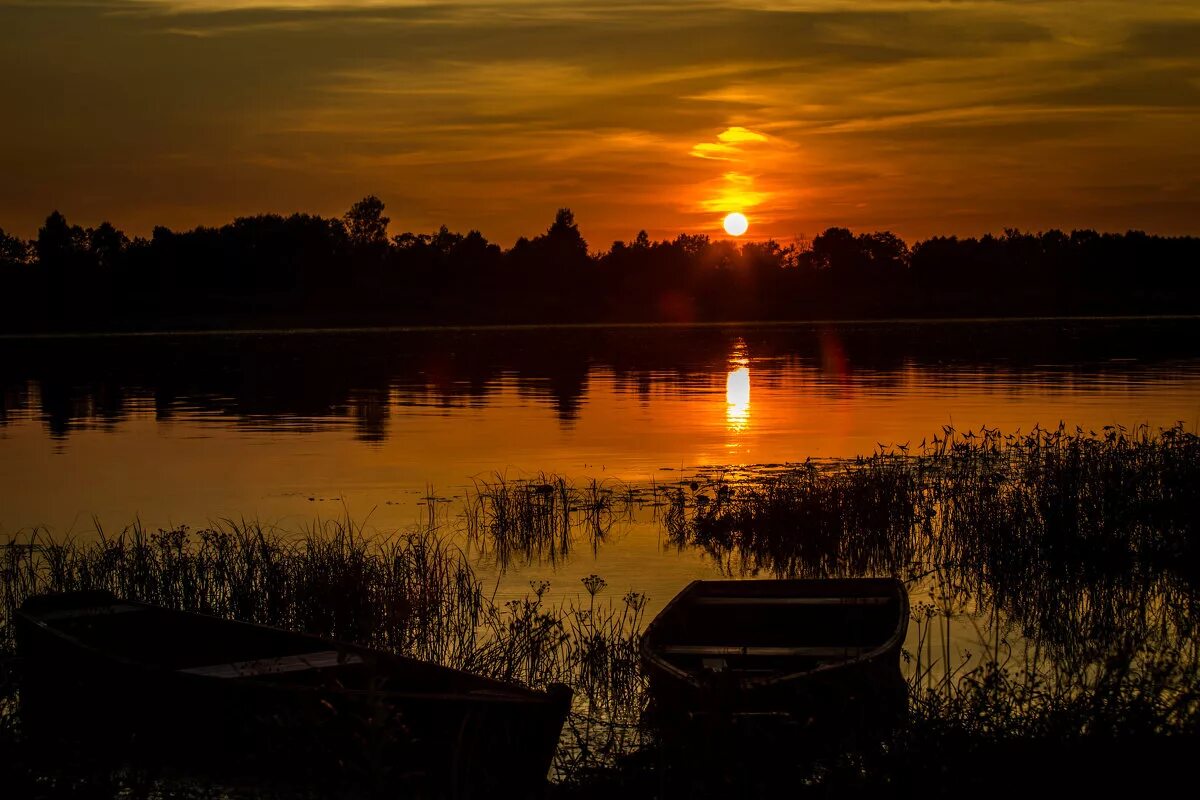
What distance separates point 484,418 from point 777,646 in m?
31.5

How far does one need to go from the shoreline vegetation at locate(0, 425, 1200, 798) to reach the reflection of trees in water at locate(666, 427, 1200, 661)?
0.16 feet

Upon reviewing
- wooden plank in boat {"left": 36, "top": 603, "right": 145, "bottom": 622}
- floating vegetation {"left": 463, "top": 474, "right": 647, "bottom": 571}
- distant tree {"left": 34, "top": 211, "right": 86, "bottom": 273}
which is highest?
distant tree {"left": 34, "top": 211, "right": 86, "bottom": 273}

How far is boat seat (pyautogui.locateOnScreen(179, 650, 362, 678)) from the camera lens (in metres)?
10.8

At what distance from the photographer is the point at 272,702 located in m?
10.1

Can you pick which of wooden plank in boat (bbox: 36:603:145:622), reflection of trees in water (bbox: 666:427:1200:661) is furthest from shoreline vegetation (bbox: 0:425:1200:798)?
wooden plank in boat (bbox: 36:603:145:622)

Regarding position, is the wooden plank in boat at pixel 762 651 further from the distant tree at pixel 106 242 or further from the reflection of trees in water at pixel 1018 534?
the distant tree at pixel 106 242

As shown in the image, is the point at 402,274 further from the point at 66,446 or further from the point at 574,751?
the point at 574,751

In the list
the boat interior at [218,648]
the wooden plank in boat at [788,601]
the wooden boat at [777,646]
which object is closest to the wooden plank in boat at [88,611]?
the boat interior at [218,648]

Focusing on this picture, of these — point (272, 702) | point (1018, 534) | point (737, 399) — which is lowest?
point (1018, 534)

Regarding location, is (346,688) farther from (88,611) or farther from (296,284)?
(296,284)

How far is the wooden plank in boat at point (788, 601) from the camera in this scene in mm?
13211

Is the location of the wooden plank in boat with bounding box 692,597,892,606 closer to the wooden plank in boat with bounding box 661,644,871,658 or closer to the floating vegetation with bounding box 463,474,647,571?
the wooden plank in boat with bounding box 661,644,871,658

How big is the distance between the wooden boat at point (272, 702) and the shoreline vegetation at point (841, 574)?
474mm

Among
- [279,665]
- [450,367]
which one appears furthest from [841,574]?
[450,367]
